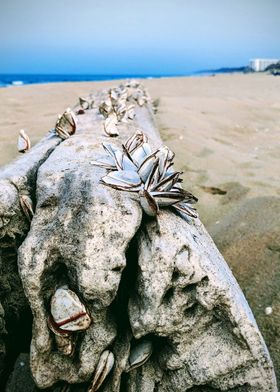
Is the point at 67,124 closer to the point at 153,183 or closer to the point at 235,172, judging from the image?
the point at 153,183

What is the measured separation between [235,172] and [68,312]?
3798mm

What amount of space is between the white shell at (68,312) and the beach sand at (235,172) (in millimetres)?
1266

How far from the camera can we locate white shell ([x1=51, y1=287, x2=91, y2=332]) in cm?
170

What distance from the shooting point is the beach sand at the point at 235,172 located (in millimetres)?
2955

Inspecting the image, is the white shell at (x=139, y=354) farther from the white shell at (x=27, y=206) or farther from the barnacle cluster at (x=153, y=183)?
the white shell at (x=27, y=206)

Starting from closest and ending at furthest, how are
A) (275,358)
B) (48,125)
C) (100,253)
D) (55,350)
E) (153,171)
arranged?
1. (100,253)
2. (55,350)
3. (153,171)
4. (275,358)
5. (48,125)

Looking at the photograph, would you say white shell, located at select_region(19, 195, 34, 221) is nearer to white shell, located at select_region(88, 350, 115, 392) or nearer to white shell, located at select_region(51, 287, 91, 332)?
white shell, located at select_region(51, 287, 91, 332)

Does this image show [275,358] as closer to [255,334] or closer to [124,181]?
[255,334]

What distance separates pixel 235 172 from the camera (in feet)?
16.6

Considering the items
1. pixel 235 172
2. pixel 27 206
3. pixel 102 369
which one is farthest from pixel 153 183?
pixel 235 172

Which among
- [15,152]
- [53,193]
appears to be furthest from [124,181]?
[15,152]

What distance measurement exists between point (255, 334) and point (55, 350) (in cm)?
96

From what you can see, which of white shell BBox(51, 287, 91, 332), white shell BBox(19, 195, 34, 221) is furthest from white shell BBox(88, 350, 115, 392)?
white shell BBox(19, 195, 34, 221)

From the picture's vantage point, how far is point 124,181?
6.61 feet
